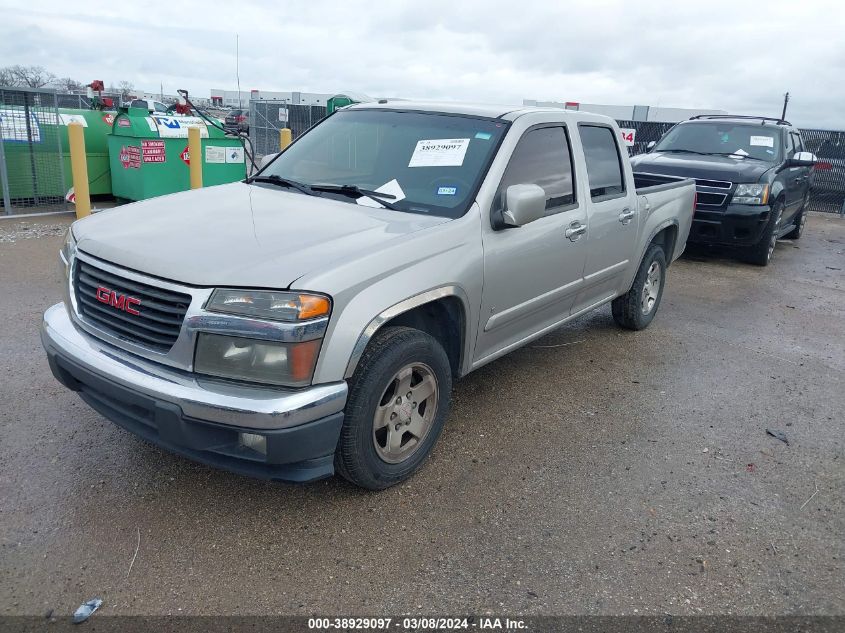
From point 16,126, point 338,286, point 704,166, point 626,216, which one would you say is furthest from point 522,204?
point 16,126

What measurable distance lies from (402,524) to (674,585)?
46.2 inches

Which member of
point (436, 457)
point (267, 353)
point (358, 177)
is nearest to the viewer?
point (267, 353)

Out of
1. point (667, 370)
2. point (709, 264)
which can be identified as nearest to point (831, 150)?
point (709, 264)

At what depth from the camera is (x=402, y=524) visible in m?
3.04

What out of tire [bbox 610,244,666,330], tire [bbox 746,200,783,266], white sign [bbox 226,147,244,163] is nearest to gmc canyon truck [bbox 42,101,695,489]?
tire [bbox 610,244,666,330]

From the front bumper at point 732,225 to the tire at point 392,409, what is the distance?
665 cm

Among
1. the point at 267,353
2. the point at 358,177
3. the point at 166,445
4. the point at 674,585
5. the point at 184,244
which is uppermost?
the point at 358,177

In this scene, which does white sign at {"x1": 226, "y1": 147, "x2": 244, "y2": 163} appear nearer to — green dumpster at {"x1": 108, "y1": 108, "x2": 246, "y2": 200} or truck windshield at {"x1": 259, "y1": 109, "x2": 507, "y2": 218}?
green dumpster at {"x1": 108, "y1": 108, "x2": 246, "y2": 200}

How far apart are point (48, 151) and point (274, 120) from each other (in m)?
9.06

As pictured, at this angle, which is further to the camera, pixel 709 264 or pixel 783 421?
pixel 709 264

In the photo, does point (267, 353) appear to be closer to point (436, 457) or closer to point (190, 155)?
point (436, 457)

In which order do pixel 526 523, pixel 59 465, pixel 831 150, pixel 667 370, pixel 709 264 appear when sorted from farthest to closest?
pixel 831 150 → pixel 709 264 → pixel 667 370 → pixel 59 465 → pixel 526 523

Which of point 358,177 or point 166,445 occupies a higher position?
point 358,177

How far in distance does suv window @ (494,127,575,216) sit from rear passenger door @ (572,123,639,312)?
263 mm
